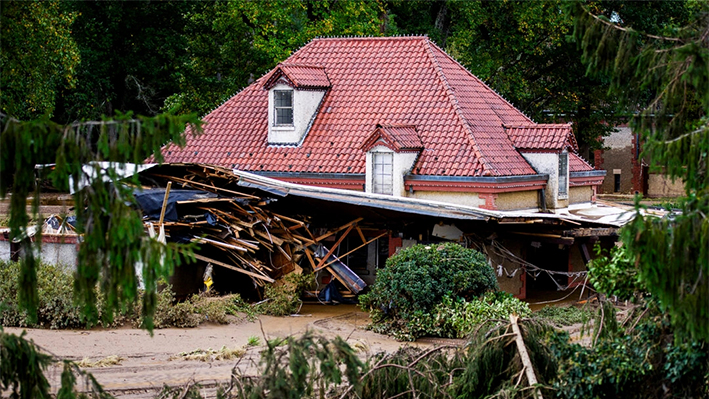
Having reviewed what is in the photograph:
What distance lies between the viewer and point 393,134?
24.6 metres

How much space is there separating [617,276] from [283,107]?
17049mm

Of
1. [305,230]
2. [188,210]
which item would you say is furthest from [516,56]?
[188,210]

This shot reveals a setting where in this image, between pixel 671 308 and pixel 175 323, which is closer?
pixel 671 308

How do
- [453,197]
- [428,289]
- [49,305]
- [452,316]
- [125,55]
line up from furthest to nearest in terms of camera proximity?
1. [125,55]
2. [453,197]
3. [428,289]
4. [452,316]
5. [49,305]

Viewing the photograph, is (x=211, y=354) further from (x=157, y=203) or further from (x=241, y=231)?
(x=241, y=231)

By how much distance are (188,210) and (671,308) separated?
48.7 ft

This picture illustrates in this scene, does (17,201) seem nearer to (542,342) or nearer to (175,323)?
(542,342)

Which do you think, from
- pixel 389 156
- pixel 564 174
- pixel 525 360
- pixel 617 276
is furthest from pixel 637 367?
pixel 564 174

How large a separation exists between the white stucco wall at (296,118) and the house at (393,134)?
0.03 metres

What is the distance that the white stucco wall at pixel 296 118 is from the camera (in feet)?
88.8

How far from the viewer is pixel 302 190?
23.0 metres

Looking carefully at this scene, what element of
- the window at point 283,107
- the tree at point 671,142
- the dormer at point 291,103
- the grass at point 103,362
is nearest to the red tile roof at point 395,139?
the dormer at point 291,103

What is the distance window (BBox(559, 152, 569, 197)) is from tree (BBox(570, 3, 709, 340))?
46.8ft

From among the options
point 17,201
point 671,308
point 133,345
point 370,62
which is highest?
point 370,62
